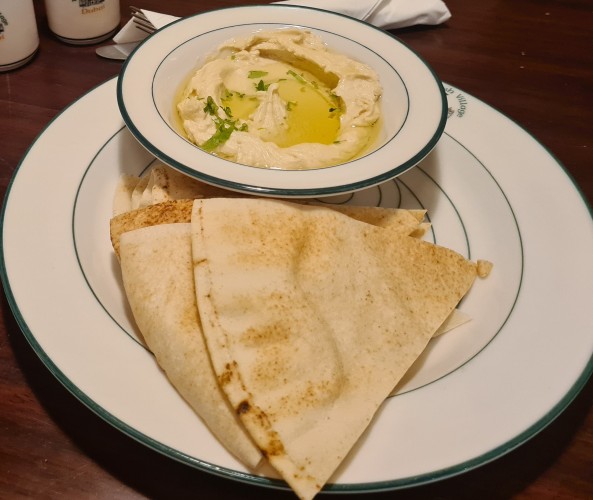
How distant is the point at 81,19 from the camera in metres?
2.27

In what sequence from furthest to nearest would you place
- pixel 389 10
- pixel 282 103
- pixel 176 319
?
pixel 389 10 < pixel 282 103 < pixel 176 319

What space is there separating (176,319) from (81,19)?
1.60 meters

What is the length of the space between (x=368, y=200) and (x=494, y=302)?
0.51 meters

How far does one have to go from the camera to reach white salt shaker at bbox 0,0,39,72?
2018 millimetres

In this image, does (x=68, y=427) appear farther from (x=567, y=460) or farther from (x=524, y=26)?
(x=524, y=26)

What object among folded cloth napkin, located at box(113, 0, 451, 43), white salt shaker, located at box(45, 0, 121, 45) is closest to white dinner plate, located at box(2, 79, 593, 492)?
A: white salt shaker, located at box(45, 0, 121, 45)

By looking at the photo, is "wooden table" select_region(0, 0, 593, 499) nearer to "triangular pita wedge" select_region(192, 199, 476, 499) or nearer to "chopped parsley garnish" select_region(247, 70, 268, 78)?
"triangular pita wedge" select_region(192, 199, 476, 499)

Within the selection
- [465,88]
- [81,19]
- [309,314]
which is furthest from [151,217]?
[465,88]

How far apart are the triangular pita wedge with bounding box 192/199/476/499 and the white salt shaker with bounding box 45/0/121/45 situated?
1370 millimetres

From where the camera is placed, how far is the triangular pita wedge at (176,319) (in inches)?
42.6

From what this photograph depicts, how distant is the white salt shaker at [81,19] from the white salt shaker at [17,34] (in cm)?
11

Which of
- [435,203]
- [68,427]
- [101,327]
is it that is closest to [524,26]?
[435,203]

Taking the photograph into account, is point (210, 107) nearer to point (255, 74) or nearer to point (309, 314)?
point (255, 74)

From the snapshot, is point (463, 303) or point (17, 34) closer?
point (463, 303)
